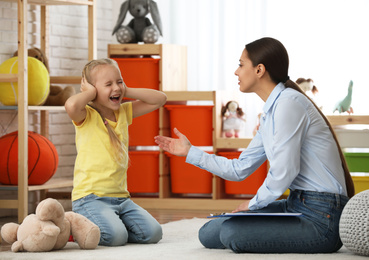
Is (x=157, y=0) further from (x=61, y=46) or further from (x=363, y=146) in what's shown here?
(x=363, y=146)

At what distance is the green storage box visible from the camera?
3936 mm

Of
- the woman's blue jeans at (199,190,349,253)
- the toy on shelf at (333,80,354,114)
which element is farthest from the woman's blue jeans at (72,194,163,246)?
the toy on shelf at (333,80,354,114)

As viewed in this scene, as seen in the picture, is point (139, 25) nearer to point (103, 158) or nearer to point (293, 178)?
point (103, 158)

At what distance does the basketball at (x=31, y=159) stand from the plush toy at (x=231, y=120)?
1.10 m

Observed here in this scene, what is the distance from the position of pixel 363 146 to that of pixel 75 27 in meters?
2.02

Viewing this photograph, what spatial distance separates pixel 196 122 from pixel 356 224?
85.4 inches

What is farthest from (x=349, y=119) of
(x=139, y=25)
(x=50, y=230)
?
(x=50, y=230)

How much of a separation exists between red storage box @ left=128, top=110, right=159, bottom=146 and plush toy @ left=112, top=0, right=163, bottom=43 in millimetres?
499

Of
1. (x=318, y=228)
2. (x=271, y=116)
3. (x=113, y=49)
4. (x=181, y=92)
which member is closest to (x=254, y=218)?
(x=318, y=228)

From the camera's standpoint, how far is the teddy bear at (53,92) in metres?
3.86

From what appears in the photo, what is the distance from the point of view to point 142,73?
13.9 ft

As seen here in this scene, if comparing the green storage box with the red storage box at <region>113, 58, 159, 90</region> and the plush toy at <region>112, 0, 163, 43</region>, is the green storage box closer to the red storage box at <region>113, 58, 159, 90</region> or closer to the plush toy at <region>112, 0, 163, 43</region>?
the red storage box at <region>113, 58, 159, 90</region>

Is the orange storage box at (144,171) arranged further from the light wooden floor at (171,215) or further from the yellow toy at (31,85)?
the yellow toy at (31,85)

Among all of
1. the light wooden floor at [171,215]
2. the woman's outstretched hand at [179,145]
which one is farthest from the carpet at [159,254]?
the light wooden floor at [171,215]
